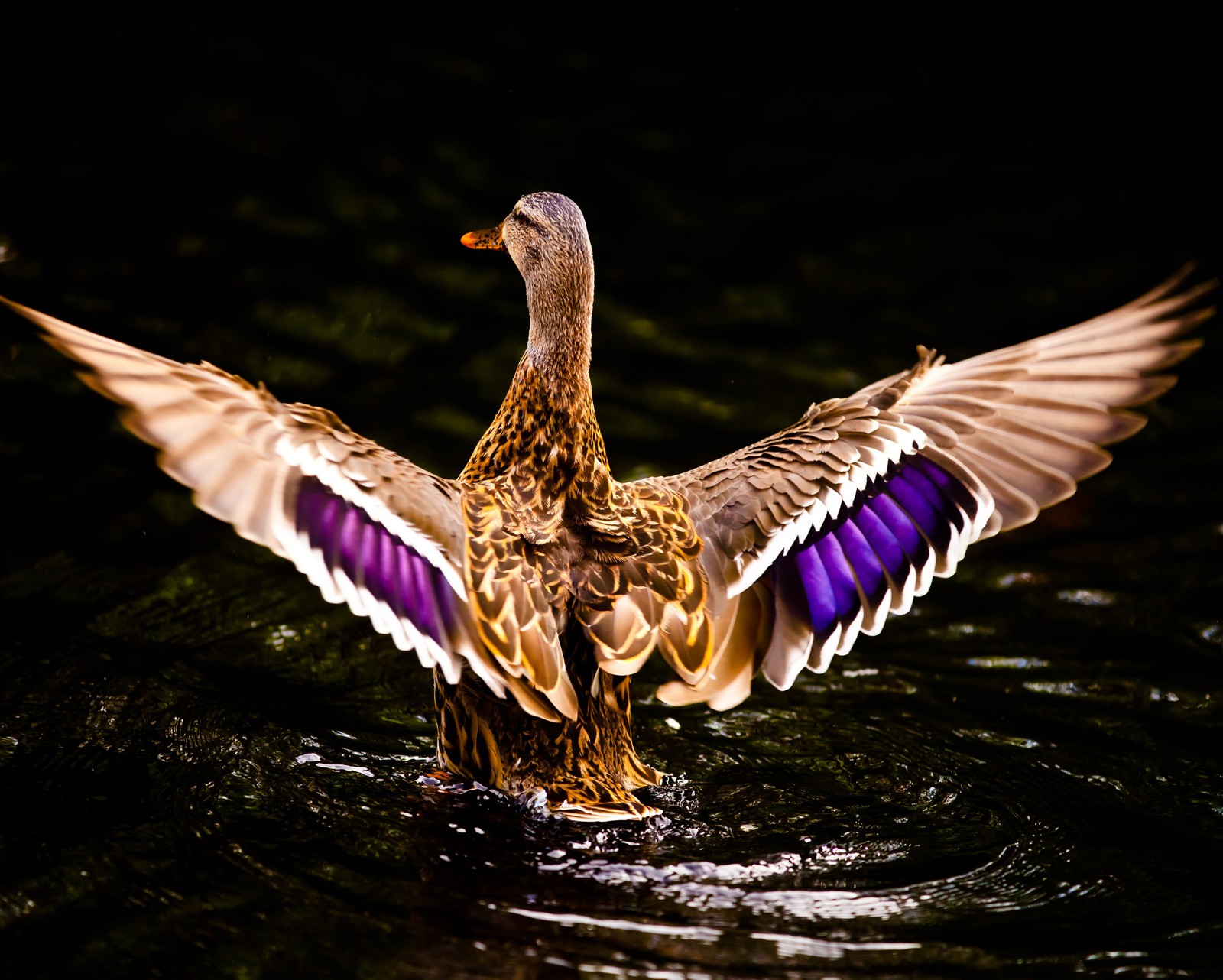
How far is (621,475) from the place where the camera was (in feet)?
25.3

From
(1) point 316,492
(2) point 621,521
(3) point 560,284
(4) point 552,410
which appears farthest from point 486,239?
(1) point 316,492

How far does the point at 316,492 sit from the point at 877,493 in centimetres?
193

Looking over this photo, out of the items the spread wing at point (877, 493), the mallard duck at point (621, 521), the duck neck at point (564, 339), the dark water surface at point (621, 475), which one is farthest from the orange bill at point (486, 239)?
the dark water surface at point (621, 475)

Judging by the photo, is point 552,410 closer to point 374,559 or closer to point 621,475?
point 374,559

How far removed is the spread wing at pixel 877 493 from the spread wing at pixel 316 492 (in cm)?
85

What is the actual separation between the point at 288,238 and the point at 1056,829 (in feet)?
21.0

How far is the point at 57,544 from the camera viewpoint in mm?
6668

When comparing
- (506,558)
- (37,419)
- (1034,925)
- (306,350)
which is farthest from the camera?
(306,350)

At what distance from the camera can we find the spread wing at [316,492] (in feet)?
13.9

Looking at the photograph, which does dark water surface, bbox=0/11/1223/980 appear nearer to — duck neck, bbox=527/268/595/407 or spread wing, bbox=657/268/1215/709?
spread wing, bbox=657/268/1215/709

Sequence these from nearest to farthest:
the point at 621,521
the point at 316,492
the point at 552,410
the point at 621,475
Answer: the point at 316,492 < the point at 621,521 < the point at 552,410 < the point at 621,475

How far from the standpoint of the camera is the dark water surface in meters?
4.52

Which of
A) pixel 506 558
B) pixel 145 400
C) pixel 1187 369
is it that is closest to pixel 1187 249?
pixel 1187 369

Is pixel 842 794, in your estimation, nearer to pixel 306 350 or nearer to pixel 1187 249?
pixel 306 350
